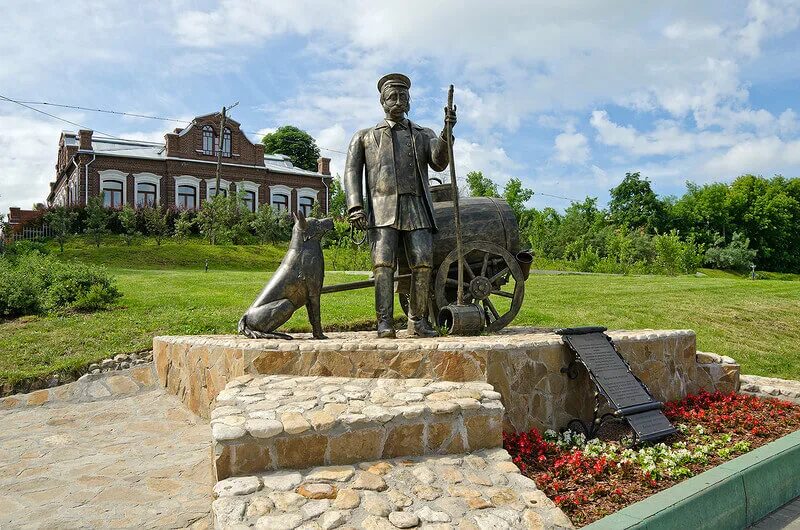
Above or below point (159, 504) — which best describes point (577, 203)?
above

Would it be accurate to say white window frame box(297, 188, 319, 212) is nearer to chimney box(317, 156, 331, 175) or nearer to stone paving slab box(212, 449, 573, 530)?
chimney box(317, 156, 331, 175)

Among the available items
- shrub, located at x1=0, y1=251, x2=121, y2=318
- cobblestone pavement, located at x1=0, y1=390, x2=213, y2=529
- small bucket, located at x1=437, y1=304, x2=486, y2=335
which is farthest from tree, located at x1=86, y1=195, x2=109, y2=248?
small bucket, located at x1=437, y1=304, x2=486, y2=335

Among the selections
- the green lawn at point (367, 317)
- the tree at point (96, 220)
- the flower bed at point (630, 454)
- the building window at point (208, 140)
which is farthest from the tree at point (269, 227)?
the flower bed at point (630, 454)

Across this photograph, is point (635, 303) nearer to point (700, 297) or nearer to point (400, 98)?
point (700, 297)

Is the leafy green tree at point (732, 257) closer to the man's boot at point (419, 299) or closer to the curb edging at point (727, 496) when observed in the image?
the man's boot at point (419, 299)

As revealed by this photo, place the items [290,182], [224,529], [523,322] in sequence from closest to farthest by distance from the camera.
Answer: [224,529] → [523,322] → [290,182]

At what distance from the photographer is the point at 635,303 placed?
12.3 metres

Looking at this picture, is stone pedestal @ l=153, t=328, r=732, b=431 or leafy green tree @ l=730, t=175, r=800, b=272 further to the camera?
leafy green tree @ l=730, t=175, r=800, b=272

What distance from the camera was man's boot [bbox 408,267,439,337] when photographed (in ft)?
21.0

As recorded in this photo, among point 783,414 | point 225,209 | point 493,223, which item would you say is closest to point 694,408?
point 783,414

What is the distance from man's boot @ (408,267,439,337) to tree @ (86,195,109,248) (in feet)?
70.4

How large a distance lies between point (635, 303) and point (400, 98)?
25.5ft

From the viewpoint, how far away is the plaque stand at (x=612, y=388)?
5.04m

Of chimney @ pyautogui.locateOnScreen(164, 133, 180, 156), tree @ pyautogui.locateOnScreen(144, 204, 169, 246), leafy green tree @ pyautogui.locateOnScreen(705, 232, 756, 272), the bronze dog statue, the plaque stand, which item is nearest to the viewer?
the plaque stand
